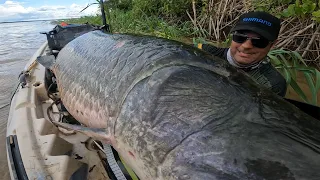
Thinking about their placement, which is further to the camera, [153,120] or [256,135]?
[153,120]

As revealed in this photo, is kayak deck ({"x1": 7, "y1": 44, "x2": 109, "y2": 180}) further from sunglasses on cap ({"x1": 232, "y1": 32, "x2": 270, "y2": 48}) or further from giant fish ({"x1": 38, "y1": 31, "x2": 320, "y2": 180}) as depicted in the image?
sunglasses on cap ({"x1": 232, "y1": 32, "x2": 270, "y2": 48})

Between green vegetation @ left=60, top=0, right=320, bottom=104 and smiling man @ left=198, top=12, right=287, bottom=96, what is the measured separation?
74 cm

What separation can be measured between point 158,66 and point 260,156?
70 cm

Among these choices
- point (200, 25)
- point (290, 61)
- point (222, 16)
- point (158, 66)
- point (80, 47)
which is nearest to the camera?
point (158, 66)

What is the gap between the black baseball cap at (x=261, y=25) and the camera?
1.79 metres

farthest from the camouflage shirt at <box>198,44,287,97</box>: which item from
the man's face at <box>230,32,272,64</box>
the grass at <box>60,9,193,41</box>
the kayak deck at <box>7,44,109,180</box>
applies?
the grass at <box>60,9,193,41</box>

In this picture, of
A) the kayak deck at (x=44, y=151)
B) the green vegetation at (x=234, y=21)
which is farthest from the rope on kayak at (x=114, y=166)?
the green vegetation at (x=234, y=21)

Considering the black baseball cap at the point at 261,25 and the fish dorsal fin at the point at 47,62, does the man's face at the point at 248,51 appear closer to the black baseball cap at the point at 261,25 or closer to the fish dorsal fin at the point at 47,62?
the black baseball cap at the point at 261,25

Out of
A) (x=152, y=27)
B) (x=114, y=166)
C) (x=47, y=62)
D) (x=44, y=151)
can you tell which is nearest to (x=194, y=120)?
(x=114, y=166)

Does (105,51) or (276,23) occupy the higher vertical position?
(276,23)

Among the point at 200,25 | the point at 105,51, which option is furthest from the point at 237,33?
the point at 200,25

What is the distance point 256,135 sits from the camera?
93 cm

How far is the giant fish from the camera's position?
2.89 feet

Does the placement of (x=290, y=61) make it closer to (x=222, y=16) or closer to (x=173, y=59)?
(x=222, y=16)
